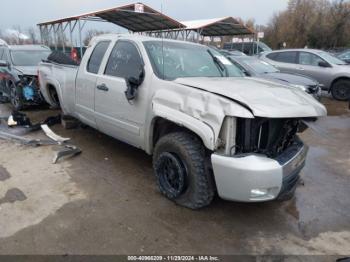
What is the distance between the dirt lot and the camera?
3104 mm

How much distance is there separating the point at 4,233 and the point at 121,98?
6.80 ft

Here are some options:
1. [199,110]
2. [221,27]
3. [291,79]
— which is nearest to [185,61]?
[199,110]

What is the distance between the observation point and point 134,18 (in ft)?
62.3

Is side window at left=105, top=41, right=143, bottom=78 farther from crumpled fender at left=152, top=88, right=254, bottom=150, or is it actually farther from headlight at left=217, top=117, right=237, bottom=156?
headlight at left=217, top=117, right=237, bottom=156

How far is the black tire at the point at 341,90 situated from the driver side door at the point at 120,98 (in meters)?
8.96

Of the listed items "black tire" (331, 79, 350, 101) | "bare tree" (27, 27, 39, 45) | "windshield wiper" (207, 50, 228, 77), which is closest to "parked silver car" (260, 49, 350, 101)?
"black tire" (331, 79, 350, 101)

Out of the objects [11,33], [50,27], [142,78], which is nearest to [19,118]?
[142,78]

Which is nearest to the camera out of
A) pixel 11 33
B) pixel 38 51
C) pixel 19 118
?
pixel 19 118

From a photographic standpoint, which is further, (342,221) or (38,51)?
(38,51)

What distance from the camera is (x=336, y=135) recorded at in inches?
277

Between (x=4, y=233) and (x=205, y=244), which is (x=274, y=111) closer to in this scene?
(x=205, y=244)

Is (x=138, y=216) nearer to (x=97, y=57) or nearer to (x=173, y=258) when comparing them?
(x=173, y=258)

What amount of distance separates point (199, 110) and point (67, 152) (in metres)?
2.76

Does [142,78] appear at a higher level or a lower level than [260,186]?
higher
